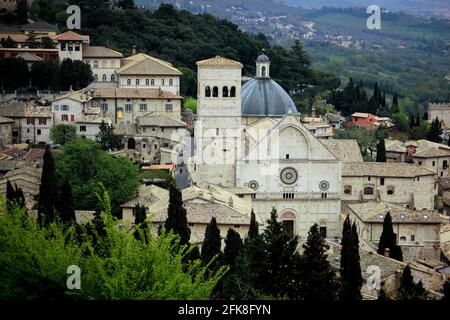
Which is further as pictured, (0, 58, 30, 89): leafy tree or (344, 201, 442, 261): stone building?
(0, 58, 30, 89): leafy tree

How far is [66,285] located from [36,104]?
48.4 meters

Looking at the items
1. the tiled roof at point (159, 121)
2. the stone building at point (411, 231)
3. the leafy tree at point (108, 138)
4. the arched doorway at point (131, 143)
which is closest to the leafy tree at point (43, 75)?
the tiled roof at point (159, 121)

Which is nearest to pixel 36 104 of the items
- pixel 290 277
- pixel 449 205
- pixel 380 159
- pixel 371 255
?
pixel 380 159

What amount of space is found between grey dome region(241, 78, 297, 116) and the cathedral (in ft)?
15.7

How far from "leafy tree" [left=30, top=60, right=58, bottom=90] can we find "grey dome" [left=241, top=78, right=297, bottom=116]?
1821 centimetres

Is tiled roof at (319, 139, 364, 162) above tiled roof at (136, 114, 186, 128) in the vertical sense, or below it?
below

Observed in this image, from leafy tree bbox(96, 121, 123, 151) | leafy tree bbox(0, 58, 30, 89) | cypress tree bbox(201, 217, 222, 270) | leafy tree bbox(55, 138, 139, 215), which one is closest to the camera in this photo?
cypress tree bbox(201, 217, 222, 270)

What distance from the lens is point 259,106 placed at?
64688 millimetres

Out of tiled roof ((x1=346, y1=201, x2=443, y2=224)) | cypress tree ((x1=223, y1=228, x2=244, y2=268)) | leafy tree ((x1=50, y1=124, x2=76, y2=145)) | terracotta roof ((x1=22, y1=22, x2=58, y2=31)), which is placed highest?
terracotta roof ((x1=22, y1=22, x2=58, y2=31))

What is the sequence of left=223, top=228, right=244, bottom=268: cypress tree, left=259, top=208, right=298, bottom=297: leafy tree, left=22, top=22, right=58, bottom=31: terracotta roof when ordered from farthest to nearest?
left=22, top=22, right=58, bottom=31: terracotta roof → left=223, top=228, right=244, bottom=268: cypress tree → left=259, top=208, right=298, bottom=297: leafy tree

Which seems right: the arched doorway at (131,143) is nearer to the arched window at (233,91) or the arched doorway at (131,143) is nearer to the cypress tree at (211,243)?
the arched window at (233,91)

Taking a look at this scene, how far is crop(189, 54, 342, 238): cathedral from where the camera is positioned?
5791 centimetres

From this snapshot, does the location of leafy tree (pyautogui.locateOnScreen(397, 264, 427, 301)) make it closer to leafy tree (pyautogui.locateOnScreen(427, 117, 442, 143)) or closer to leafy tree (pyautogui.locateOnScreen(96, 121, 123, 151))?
leafy tree (pyautogui.locateOnScreen(96, 121, 123, 151))

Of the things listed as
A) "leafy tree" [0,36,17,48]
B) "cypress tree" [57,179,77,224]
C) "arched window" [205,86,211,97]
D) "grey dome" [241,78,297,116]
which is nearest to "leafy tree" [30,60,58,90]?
"leafy tree" [0,36,17,48]
